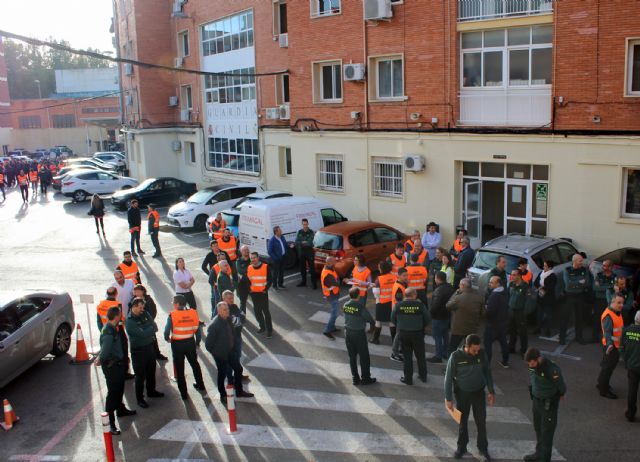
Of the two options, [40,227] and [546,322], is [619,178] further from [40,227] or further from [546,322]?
[40,227]

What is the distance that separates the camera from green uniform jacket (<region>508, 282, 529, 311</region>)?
11125mm

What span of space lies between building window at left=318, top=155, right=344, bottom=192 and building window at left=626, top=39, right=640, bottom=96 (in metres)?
9.37

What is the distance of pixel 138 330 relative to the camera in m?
9.64

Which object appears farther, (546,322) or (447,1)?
(447,1)

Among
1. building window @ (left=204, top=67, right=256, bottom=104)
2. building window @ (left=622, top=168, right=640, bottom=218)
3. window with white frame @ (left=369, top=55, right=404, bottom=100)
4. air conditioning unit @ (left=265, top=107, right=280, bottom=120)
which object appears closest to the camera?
building window @ (left=622, top=168, right=640, bottom=218)

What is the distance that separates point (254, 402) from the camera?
9867mm

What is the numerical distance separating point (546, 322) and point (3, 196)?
3246 centimetres

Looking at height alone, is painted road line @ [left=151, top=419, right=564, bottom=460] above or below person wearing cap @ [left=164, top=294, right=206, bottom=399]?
below

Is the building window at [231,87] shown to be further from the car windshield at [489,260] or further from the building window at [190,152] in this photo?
the car windshield at [489,260]

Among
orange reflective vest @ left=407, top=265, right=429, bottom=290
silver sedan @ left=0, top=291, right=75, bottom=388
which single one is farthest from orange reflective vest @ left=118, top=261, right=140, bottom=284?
orange reflective vest @ left=407, top=265, right=429, bottom=290

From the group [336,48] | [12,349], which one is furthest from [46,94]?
[12,349]

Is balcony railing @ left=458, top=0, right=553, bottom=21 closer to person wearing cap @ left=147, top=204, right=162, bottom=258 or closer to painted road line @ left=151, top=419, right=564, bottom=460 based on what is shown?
person wearing cap @ left=147, top=204, right=162, bottom=258

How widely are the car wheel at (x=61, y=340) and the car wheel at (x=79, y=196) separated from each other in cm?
2257

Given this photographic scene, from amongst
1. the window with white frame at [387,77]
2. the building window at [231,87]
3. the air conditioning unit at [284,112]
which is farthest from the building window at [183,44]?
the window with white frame at [387,77]
